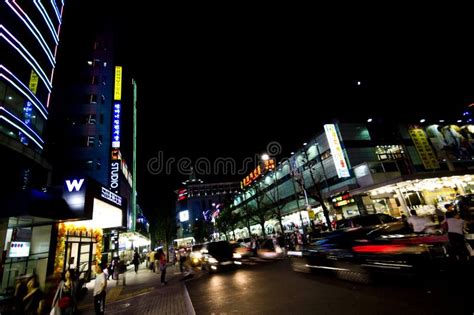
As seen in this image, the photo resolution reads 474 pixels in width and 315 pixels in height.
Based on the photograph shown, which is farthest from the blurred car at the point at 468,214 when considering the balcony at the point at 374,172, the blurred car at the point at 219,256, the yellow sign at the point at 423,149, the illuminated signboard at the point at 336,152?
the yellow sign at the point at 423,149

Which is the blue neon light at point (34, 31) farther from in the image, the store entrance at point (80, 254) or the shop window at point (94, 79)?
the store entrance at point (80, 254)

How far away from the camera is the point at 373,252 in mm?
6430

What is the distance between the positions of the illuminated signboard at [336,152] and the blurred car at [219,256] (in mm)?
18391

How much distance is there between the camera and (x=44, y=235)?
41.6 ft

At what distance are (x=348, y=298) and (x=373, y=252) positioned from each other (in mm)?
1478

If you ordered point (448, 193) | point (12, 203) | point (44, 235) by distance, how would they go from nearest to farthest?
point (12, 203) < point (44, 235) < point (448, 193)

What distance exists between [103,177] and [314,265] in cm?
3114

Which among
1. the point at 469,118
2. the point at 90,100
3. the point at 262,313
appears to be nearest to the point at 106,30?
the point at 90,100

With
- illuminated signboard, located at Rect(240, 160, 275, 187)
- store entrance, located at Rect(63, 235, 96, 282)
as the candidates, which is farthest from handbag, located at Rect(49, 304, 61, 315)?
illuminated signboard, located at Rect(240, 160, 275, 187)

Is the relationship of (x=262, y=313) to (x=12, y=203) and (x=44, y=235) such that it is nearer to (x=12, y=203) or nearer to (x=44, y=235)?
(x=12, y=203)

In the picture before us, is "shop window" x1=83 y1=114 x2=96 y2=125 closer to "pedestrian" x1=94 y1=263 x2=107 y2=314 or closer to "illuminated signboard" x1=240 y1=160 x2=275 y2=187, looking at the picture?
"illuminated signboard" x1=240 y1=160 x2=275 y2=187

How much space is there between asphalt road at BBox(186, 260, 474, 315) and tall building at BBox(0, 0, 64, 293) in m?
8.92

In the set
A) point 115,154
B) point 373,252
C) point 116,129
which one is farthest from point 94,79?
point 373,252

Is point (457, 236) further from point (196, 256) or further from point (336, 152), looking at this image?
point (336, 152)
